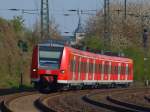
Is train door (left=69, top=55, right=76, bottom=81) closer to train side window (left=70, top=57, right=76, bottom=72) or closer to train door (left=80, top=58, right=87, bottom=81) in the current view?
→ train side window (left=70, top=57, right=76, bottom=72)

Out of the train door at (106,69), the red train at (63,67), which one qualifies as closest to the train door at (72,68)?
the red train at (63,67)

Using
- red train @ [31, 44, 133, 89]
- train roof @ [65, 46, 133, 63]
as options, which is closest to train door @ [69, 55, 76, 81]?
red train @ [31, 44, 133, 89]

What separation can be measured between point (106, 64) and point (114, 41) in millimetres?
42444

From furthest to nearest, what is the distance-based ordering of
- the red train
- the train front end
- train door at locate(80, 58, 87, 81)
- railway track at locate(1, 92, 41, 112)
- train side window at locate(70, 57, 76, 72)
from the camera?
1. train door at locate(80, 58, 87, 81)
2. train side window at locate(70, 57, 76, 72)
3. the red train
4. the train front end
5. railway track at locate(1, 92, 41, 112)

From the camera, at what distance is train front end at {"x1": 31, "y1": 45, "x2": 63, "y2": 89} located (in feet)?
115

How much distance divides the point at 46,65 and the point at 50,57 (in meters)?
0.48

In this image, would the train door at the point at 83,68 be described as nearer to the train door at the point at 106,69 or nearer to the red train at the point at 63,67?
the red train at the point at 63,67

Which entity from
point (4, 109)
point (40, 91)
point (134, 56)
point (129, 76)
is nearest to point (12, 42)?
point (129, 76)

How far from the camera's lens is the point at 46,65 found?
35.3m

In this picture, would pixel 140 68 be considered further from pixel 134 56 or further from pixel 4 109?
pixel 4 109

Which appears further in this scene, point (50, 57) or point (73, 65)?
point (73, 65)

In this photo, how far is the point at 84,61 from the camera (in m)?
40.8

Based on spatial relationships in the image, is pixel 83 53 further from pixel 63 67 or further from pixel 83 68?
pixel 63 67

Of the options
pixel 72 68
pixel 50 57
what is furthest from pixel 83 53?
pixel 50 57
